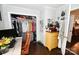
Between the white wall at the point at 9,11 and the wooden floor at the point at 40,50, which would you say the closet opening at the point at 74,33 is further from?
the white wall at the point at 9,11

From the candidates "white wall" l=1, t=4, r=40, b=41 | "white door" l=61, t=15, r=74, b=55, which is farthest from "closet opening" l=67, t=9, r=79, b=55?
"white wall" l=1, t=4, r=40, b=41

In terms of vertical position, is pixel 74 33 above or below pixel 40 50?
above

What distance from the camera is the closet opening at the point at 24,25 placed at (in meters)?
0.99

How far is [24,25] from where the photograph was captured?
3.33 feet

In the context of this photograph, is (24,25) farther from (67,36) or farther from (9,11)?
(67,36)

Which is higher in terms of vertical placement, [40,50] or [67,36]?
[67,36]

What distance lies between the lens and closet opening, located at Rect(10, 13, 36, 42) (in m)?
0.99

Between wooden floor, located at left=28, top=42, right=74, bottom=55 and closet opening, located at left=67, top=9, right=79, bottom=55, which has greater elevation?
closet opening, located at left=67, top=9, right=79, bottom=55

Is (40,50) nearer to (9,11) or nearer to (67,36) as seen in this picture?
(67,36)

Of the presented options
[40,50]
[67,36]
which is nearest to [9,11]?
[40,50]

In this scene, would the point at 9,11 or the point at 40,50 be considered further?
the point at 40,50

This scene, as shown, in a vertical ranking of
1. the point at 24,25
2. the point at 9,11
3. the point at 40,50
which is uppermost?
the point at 9,11

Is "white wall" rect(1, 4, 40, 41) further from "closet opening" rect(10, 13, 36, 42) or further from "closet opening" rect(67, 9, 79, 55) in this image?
"closet opening" rect(67, 9, 79, 55)

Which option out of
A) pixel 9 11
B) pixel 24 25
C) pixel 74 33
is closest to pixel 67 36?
pixel 74 33
